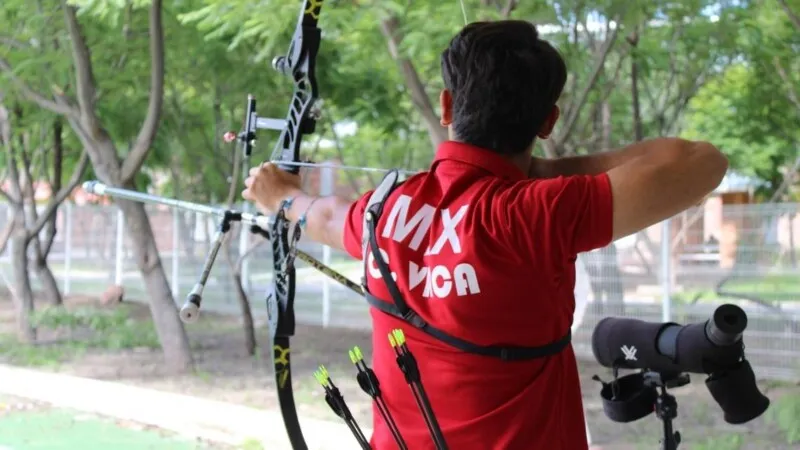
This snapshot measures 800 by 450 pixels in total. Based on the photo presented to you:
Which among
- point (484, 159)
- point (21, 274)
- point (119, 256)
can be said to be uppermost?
point (484, 159)

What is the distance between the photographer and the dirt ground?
4164 mm

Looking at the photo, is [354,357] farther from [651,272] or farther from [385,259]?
[651,272]

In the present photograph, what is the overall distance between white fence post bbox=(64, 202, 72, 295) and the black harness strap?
11772 mm

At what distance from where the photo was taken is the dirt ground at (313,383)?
13.7 feet

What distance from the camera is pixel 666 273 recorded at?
6230 millimetres

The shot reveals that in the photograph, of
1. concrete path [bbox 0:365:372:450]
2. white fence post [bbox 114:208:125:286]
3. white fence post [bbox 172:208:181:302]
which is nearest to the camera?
concrete path [bbox 0:365:372:450]

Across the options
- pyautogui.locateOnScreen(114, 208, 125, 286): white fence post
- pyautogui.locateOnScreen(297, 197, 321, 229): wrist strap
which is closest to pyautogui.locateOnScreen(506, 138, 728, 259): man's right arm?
pyautogui.locateOnScreen(297, 197, 321, 229): wrist strap

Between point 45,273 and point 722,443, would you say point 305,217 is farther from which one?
point 45,273

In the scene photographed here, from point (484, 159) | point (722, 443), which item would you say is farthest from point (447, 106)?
point (722, 443)

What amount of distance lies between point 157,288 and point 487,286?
209 inches

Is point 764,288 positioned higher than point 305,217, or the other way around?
point 305,217

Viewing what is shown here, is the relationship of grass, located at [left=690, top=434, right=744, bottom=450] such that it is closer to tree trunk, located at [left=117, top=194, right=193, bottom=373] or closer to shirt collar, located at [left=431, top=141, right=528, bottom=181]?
shirt collar, located at [left=431, top=141, right=528, bottom=181]

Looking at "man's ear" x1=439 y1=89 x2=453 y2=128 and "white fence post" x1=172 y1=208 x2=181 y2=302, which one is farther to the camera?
"white fence post" x1=172 y1=208 x2=181 y2=302

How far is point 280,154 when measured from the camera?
5.51 ft
